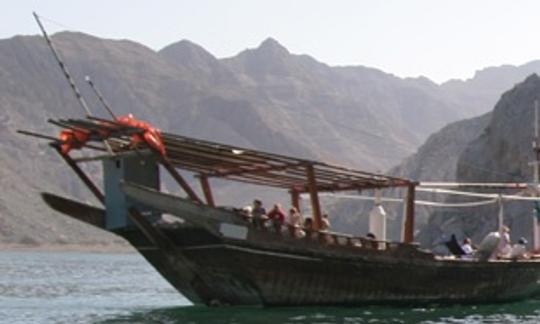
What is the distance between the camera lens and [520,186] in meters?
36.6

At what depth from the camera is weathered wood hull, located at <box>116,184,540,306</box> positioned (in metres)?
26.3

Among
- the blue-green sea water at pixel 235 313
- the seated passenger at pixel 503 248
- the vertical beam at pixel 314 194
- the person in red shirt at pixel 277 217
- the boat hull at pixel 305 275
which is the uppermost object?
the vertical beam at pixel 314 194

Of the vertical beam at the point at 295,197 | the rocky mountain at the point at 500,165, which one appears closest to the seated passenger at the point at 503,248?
the vertical beam at the point at 295,197

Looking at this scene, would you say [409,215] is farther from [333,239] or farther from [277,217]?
[277,217]

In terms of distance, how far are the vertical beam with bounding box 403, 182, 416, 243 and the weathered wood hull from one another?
1128mm

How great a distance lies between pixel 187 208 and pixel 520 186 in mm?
15732

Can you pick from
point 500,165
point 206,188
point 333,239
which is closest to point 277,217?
point 333,239

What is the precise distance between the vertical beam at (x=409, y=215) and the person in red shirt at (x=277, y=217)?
154 inches

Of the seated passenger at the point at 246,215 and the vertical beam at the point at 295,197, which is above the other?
the vertical beam at the point at 295,197

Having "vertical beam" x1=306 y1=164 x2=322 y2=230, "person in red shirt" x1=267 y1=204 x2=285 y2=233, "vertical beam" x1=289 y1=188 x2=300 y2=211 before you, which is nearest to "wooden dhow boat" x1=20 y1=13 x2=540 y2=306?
"vertical beam" x1=306 y1=164 x2=322 y2=230

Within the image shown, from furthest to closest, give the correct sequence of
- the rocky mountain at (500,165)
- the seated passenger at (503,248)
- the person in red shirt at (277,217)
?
the rocky mountain at (500,165) < the seated passenger at (503,248) < the person in red shirt at (277,217)

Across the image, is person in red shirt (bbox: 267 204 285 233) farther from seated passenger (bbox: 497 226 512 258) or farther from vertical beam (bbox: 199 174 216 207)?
seated passenger (bbox: 497 226 512 258)

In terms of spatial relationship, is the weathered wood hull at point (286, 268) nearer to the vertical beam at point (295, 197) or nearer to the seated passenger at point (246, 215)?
the seated passenger at point (246, 215)

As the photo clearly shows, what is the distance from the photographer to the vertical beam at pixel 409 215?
95.6 feet
